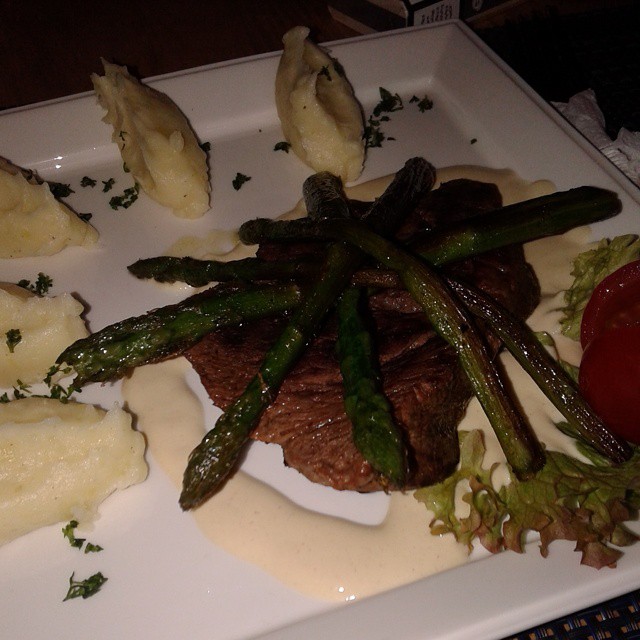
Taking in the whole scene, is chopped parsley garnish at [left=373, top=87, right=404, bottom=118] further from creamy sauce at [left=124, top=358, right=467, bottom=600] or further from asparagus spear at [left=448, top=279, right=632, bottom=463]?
creamy sauce at [left=124, top=358, right=467, bottom=600]

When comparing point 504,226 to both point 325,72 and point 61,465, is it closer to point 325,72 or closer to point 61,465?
point 325,72

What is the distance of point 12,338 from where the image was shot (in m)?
3.52

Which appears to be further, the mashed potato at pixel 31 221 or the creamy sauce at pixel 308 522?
the mashed potato at pixel 31 221

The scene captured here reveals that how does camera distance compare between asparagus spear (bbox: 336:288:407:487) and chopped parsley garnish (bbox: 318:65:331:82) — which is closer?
asparagus spear (bbox: 336:288:407:487)

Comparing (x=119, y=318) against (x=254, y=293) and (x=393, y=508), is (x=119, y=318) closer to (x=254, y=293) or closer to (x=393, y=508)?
(x=254, y=293)

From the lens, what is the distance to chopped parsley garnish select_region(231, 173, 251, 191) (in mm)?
4766

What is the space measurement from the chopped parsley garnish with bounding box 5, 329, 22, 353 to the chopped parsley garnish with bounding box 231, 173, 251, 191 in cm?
201

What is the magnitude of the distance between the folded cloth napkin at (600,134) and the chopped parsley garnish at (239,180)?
2.74m

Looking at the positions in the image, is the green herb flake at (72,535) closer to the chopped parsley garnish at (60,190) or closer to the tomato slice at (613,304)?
the chopped parsley garnish at (60,190)

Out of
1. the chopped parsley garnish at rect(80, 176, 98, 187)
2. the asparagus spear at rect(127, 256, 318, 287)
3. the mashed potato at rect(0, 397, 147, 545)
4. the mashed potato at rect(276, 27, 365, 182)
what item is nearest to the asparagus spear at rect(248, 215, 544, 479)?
the asparagus spear at rect(127, 256, 318, 287)

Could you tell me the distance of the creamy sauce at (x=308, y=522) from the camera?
2.88 meters

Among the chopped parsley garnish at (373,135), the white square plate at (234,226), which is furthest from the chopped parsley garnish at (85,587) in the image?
the chopped parsley garnish at (373,135)

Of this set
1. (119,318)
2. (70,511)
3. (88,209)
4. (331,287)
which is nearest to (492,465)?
(331,287)

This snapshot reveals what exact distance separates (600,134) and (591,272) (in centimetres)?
177
